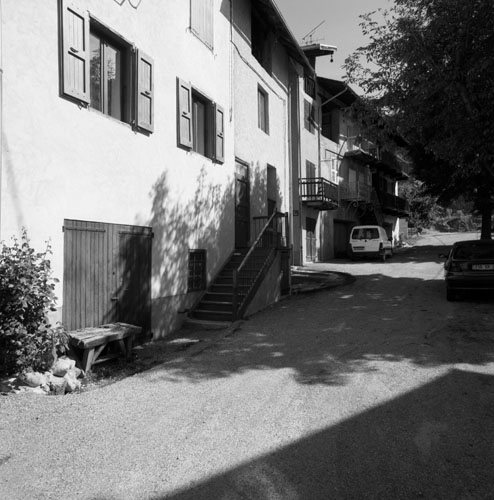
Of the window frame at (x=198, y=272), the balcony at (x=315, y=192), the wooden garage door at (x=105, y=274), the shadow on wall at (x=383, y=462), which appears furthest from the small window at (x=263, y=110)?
the shadow on wall at (x=383, y=462)

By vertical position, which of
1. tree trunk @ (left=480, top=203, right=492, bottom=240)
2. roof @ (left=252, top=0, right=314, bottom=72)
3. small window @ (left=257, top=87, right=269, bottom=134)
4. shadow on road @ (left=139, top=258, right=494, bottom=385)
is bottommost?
shadow on road @ (left=139, top=258, right=494, bottom=385)

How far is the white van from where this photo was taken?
22.9m

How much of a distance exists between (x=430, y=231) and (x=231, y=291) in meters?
56.7

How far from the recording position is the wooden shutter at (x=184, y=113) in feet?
32.8

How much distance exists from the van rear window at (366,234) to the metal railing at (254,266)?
1005cm

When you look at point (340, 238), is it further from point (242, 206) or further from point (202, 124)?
point (202, 124)

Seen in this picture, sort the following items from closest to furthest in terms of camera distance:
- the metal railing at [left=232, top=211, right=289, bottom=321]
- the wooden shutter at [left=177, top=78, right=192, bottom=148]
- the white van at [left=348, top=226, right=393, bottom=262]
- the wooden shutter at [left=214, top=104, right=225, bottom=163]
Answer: the wooden shutter at [left=177, top=78, right=192, bottom=148]
the metal railing at [left=232, top=211, right=289, bottom=321]
the wooden shutter at [left=214, top=104, right=225, bottom=163]
the white van at [left=348, top=226, right=393, bottom=262]

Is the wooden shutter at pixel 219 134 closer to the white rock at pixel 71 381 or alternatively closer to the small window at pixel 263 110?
the small window at pixel 263 110

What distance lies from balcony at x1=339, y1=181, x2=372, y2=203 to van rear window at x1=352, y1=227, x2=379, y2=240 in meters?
3.74

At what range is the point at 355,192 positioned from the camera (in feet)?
Result: 91.3

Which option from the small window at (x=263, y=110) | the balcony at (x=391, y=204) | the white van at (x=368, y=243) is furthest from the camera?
the balcony at (x=391, y=204)

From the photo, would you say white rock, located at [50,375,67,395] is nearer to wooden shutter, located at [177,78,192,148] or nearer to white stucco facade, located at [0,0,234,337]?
white stucco facade, located at [0,0,234,337]

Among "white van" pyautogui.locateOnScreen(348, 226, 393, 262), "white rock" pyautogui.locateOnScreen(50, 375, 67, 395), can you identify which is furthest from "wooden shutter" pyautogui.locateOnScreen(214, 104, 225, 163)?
"white van" pyautogui.locateOnScreen(348, 226, 393, 262)

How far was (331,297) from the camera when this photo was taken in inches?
507
